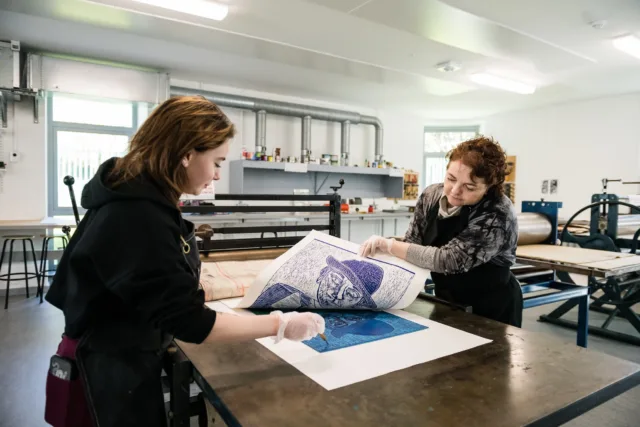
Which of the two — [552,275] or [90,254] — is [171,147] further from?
[552,275]

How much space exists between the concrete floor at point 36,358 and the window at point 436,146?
14.6 feet

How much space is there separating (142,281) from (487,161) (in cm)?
122

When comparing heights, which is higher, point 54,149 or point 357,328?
point 54,149

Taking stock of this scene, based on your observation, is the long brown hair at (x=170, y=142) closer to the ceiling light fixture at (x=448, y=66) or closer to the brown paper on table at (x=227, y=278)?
the brown paper on table at (x=227, y=278)

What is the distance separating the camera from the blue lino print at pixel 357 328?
1003mm

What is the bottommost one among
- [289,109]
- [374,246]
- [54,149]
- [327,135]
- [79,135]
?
[374,246]

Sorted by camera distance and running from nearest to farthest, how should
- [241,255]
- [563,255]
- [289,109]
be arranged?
[241,255]
[563,255]
[289,109]

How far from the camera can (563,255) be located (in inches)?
105

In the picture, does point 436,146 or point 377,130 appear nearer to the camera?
point 377,130

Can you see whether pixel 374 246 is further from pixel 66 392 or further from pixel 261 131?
Result: pixel 261 131

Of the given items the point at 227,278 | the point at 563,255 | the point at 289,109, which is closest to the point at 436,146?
the point at 289,109

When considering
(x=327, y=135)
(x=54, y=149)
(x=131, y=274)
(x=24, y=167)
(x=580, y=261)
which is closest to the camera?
(x=131, y=274)

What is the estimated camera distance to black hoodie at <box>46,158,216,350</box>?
A: 0.74 meters

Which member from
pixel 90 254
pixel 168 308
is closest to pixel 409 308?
pixel 168 308
